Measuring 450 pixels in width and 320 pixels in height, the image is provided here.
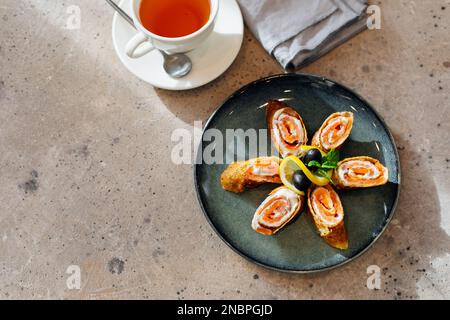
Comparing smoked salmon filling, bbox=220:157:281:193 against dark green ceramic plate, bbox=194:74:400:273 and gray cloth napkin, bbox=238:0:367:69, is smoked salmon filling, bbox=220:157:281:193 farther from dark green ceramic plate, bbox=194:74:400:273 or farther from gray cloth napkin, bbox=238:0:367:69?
gray cloth napkin, bbox=238:0:367:69

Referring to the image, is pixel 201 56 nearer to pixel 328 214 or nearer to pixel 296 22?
pixel 296 22

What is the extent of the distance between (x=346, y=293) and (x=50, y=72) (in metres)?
0.78

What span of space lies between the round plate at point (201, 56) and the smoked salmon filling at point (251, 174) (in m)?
0.19

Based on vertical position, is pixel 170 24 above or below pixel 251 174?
above

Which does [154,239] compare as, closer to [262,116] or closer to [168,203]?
[168,203]

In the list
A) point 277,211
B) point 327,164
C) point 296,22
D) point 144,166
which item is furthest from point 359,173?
point 144,166

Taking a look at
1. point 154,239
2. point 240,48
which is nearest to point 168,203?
point 154,239

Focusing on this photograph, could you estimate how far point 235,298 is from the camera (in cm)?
110

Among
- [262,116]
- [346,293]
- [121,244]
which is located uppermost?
[262,116]

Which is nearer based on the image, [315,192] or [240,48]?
[315,192]

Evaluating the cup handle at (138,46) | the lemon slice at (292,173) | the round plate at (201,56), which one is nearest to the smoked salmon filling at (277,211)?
the lemon slice at (292,173)

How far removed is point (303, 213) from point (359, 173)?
0.13 m

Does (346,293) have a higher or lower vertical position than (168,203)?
lower

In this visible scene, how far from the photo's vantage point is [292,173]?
1026 millimetres
